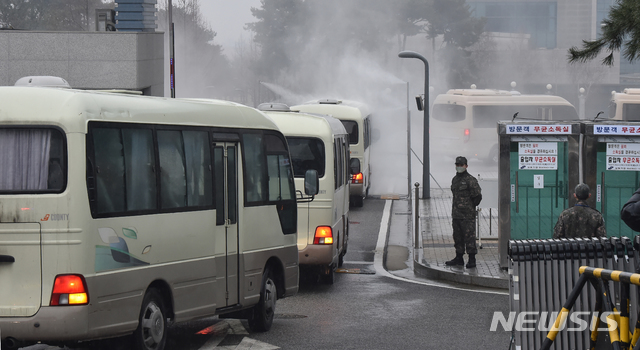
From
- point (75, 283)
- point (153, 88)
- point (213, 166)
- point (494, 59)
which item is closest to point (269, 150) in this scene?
point (213, 166)

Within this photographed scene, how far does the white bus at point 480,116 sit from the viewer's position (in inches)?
1524

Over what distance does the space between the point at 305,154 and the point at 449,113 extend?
27976 mm

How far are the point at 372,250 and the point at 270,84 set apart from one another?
58.8 meters

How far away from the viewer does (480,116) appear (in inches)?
1543

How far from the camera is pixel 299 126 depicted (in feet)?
42.9

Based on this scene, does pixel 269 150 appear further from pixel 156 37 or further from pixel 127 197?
pixel 156 37

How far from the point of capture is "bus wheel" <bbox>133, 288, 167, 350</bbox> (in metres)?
7.30

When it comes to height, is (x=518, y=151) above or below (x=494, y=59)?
below

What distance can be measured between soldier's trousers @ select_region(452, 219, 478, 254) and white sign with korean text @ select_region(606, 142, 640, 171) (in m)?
2.26

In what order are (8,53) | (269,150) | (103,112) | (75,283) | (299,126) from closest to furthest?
(75,283) < (103,112) < (269,150) < (299,126) < (8,53)

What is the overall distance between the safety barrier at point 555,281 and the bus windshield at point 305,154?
707cm

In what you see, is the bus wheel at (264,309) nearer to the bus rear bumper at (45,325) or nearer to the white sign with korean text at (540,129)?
the bus rear bumper at (45,325)

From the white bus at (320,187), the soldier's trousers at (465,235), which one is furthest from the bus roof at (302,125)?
the soldier's trousers at (465,235)

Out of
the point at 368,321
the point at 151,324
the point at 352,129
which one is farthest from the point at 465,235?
the point at 352,129
